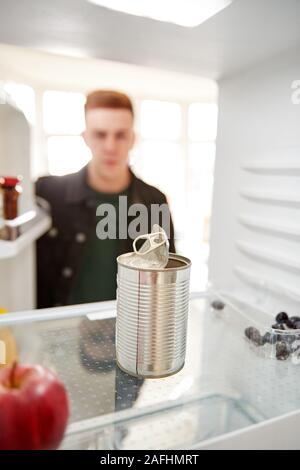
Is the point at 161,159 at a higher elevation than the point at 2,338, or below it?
higher

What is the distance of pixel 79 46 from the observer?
73cm

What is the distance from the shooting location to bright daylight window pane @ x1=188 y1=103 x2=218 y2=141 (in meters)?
4.23

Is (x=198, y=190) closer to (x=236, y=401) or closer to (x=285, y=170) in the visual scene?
(x=285, y=170)

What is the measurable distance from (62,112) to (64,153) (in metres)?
0.41

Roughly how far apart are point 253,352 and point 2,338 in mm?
465

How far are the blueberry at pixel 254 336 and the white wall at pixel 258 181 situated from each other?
0.50ft

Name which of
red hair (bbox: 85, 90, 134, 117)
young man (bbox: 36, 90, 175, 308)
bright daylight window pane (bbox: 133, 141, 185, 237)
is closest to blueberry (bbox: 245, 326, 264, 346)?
young man (bbox: 36, 90, 175, 308)

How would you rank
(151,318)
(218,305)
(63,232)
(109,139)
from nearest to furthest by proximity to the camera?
(151,318) → (218,305) → (63,232) → (109,139)

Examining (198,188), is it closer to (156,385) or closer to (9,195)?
(9,195)

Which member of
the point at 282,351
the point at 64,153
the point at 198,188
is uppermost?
the point at 64,153

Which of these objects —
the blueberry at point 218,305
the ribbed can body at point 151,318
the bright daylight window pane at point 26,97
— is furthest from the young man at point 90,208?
the ribbed can body at point 151,318

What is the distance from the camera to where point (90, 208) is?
2.34 meters

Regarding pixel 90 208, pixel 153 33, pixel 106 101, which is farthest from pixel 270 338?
pixel 106 101
